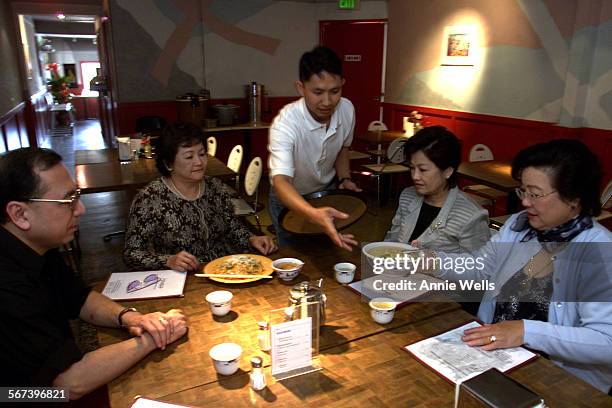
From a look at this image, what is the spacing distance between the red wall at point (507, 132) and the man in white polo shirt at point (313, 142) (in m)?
2.81

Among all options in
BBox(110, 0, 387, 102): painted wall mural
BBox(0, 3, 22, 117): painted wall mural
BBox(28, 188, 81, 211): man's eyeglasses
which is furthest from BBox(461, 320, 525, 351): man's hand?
BBox(0, 3, 22, 117): painted wall mural

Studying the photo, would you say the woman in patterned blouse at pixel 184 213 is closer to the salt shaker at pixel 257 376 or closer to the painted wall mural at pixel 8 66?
the salt shaker at pixel 257 376

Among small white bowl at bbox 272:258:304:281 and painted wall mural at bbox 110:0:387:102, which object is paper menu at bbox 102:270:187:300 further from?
painted wall mural at bbox 110:0:387:102

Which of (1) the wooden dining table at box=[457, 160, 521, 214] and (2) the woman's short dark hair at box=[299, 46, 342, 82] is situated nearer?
(2) the woman's short dark hair at box=[299, 46, 342, 82]

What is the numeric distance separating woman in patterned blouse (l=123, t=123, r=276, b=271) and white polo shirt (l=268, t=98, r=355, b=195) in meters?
0.37

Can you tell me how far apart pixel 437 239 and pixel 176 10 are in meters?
5.36

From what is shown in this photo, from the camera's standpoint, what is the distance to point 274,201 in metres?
2.48

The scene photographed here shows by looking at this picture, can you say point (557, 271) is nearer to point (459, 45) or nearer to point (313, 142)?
point (313, 142)

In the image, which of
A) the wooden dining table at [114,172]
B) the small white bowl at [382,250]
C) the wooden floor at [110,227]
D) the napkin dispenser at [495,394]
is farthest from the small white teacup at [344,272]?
the wooden dining table at [114,172]

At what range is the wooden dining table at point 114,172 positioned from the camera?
3363 millimetres

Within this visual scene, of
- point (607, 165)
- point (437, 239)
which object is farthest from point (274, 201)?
point (607, 165)

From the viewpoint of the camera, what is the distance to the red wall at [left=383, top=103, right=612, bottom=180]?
13.3 feet

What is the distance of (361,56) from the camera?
671cm

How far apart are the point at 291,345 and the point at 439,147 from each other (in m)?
1.29
